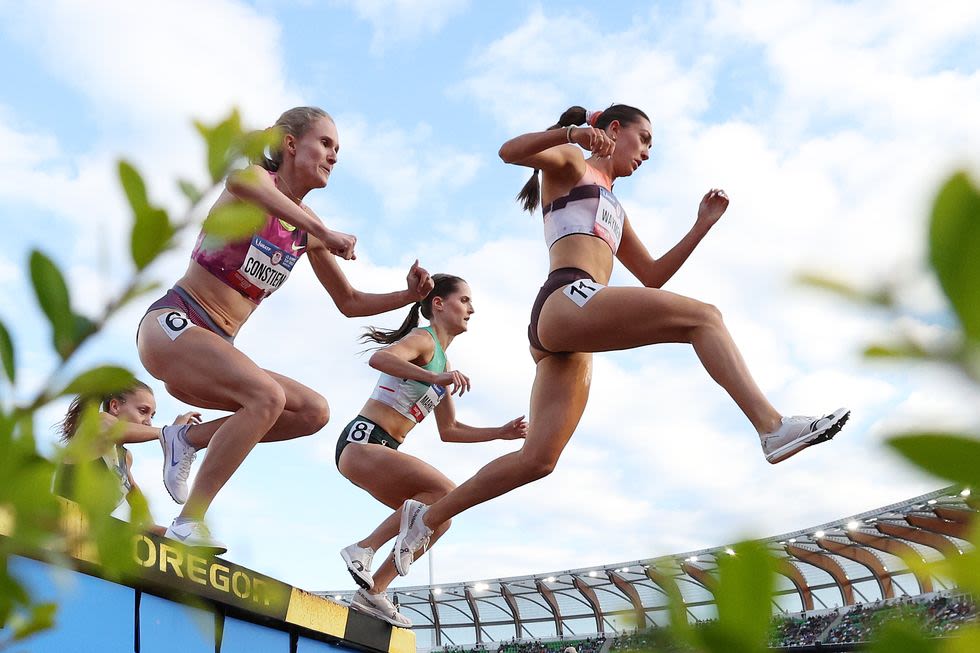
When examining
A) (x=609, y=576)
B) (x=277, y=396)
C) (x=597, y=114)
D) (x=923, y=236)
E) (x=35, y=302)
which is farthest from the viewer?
(x=609, y=576)

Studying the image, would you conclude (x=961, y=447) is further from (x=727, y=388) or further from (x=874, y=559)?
(x=874, y=559)

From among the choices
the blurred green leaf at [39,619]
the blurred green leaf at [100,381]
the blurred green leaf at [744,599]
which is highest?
the blurred green leaf at [100,381]

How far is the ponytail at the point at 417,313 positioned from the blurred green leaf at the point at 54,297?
4.96m

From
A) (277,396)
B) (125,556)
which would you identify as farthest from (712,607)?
(277,396)

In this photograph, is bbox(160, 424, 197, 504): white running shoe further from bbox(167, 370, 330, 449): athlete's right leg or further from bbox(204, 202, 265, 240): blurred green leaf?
bbox(204, 202, 265, 240): blurred green leaf

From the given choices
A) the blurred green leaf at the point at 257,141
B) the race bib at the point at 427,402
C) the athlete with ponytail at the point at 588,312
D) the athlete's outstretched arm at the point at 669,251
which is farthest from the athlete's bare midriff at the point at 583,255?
the blurred green leaf at the point at 257,141

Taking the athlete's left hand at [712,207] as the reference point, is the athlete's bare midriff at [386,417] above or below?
below

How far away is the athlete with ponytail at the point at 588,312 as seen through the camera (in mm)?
3510

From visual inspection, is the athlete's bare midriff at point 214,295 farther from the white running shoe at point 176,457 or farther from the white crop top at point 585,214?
the white crop top at point 585,214

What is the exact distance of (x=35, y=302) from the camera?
343 millimetres

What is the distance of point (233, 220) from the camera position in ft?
1.30

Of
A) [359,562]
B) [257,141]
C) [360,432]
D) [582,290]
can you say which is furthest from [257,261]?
[257,141]

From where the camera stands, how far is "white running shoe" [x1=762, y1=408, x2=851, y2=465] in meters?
3.12

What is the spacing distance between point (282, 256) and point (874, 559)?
30614 millimetres
